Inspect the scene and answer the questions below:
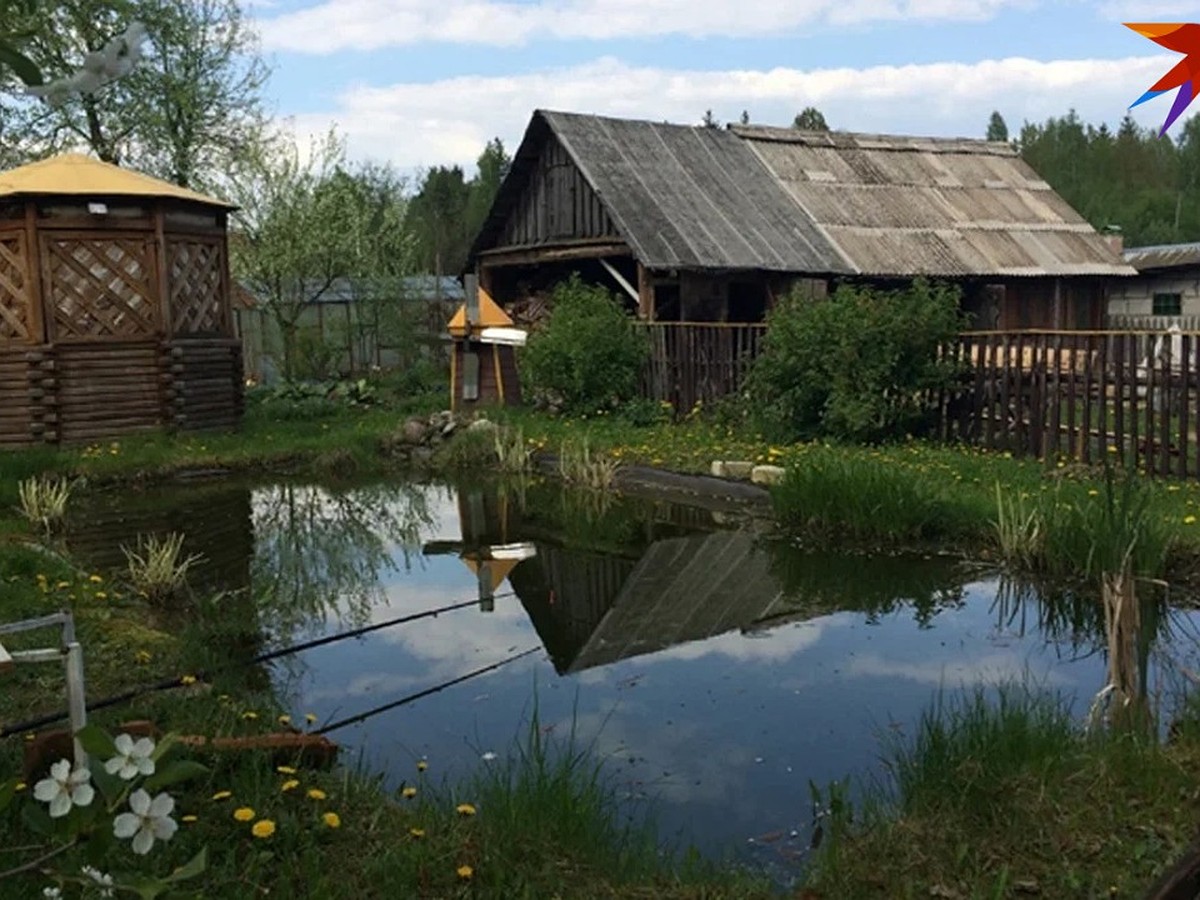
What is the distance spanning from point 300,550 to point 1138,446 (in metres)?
7.30

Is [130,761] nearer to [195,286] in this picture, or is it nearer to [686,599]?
[686,599]

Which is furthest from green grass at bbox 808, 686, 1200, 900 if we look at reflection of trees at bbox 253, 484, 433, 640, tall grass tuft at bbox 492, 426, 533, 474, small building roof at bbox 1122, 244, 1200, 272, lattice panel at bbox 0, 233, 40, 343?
small building roof at bbox 1122, 244, 1200, 272

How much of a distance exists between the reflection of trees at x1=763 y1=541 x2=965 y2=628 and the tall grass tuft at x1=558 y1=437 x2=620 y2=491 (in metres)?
3.12

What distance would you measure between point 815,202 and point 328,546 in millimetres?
13544

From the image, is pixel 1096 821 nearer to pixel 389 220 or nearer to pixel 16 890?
pixel 16 890

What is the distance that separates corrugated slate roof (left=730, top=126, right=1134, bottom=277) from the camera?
19.8 meters

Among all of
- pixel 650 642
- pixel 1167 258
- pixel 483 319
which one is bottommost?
pixel 650 642

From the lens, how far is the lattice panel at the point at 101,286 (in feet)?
46.9

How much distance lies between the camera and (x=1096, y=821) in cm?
364

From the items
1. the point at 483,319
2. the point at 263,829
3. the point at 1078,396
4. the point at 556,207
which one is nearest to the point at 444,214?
the point at 556,207

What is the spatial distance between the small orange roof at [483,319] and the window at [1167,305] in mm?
15793

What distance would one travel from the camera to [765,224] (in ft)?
62.5

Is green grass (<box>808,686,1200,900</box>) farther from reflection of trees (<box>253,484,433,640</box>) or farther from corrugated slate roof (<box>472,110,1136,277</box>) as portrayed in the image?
corrugated slate roof (<box>472,110,1136,277</box>)

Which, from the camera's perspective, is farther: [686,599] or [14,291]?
[14,291]
